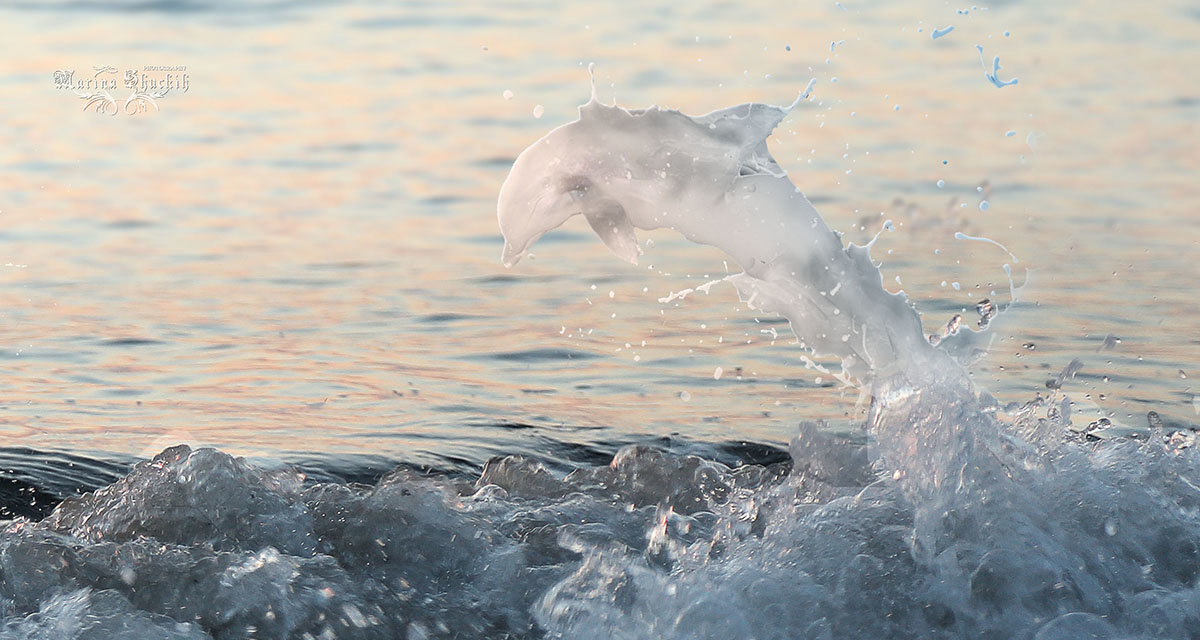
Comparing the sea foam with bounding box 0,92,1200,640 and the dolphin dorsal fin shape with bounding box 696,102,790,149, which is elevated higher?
the dolphin dorsal fin shape with bounding box 696,102,790,149

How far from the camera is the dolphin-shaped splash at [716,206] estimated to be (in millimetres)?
4488

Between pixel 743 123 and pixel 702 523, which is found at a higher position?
pixel 743 123

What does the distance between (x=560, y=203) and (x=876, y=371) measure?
1201 millimetres

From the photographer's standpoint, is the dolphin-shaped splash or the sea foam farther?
the dolphin-shaped splash

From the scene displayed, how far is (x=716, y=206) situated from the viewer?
15.2 feet

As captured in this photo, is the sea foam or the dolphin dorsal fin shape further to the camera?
the dolphin dorsal fin shape

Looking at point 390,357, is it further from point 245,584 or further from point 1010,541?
point 1010,541

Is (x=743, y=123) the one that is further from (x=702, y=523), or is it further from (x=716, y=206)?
(x=702, y=523)

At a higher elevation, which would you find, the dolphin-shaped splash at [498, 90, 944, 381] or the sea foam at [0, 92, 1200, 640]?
the dolphin-shaped splash at [498, 90, 944, 381]

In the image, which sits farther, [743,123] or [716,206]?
[716,206]

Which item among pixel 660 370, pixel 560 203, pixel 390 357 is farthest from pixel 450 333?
pixel 560 203

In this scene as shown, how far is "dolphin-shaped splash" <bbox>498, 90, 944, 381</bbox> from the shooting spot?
449 centimetres

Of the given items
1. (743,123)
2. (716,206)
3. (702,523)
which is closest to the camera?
(702,523)

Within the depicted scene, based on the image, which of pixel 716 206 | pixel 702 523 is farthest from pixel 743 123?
pixel 702 523
